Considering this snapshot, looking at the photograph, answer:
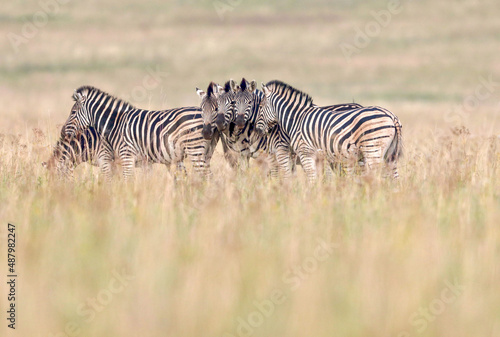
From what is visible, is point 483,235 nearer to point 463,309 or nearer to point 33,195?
point 463,309

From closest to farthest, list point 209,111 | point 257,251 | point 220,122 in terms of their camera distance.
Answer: point 257,251, point 220,122, point 209,111

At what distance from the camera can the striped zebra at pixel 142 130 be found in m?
10.6

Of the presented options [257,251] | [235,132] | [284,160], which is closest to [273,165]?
[284,160]

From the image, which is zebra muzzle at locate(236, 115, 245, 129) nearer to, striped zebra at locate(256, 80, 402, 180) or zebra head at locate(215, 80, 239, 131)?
zebra head at locate(215, 80, 239, 131)

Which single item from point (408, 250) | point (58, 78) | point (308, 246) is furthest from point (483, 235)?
point (58, 78)

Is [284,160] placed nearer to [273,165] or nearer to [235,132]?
[273,165]

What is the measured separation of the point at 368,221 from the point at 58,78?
49.5m

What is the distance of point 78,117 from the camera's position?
11391 millimetres

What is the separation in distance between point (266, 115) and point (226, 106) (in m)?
1.00

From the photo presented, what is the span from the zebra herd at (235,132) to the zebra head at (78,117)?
2 cm

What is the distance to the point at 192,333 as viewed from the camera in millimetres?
4645

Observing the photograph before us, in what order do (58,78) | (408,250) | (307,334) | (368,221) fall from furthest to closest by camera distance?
(58,78)
(368,221)
(408,250)
(307,334)

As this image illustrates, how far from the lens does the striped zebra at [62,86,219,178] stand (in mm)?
10633

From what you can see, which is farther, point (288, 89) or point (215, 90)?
point (288, 89)
